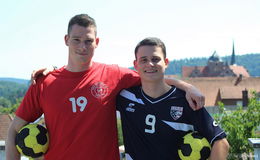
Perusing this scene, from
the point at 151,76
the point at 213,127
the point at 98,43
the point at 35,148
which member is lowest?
the point at 35,148

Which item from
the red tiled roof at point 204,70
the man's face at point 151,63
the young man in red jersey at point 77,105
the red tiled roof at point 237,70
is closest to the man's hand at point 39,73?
the young man in red jersey at point 77,105

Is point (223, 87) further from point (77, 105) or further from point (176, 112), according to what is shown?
point (77, 105)

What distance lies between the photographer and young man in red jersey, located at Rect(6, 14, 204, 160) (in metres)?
3.64

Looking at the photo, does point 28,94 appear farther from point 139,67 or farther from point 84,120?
point 139,67

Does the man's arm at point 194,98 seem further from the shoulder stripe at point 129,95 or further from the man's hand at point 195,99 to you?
the shoulder stripe at point 129,95

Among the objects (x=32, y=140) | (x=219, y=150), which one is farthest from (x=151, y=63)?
(x=32, y=140)

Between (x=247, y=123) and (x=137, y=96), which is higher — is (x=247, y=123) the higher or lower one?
the lower one

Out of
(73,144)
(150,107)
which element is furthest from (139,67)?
(73,144)

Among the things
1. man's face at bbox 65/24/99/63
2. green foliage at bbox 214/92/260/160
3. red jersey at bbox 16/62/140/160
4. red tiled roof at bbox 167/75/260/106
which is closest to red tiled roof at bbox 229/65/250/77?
red tiled roof at bbox 167/75/260/106

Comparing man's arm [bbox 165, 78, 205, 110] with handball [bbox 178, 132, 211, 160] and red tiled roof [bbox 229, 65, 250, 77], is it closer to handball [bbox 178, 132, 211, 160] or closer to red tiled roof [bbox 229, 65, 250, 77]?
handball [bbox 178, 132, 211, 160]

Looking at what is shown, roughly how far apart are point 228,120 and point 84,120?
6480 mm

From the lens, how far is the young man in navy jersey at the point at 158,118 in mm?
3467

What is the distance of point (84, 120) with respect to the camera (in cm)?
365

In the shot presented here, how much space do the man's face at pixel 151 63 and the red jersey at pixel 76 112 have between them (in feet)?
1.55
